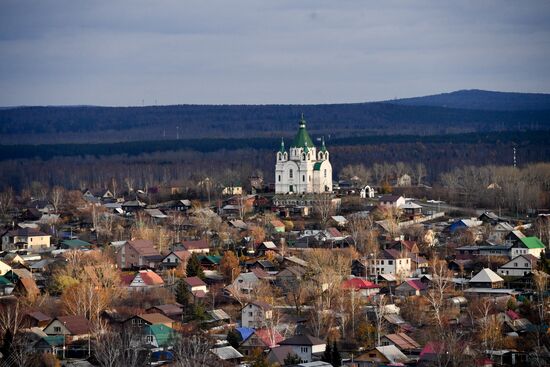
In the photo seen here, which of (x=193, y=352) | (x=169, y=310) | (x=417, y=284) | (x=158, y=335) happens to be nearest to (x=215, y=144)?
(x=417, y=284)

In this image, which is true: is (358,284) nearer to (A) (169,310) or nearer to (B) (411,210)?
(A) (169,310)

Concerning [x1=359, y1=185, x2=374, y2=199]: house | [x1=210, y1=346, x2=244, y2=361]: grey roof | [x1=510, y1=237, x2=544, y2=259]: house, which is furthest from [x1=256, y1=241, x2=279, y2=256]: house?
[x1=210, y1=346, x2=244, y2=361]: grey roof

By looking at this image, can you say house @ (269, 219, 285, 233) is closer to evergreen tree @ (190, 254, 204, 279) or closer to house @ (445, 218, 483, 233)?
house @ (445, 218, 483, 233)

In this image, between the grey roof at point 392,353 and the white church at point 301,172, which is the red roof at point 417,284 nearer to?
the grey roof at point 392,353

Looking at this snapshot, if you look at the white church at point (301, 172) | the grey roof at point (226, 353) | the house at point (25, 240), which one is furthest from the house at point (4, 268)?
the white church at point (301, 172)

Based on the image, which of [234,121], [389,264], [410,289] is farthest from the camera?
[234,121]

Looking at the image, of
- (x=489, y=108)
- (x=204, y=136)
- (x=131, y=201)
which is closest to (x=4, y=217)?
(x=131, y=201)
